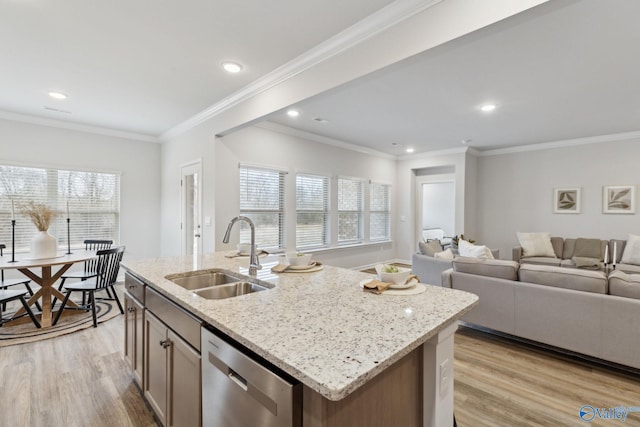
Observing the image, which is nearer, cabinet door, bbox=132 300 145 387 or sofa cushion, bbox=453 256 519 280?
cabinet door, bbox=132 300 145 387

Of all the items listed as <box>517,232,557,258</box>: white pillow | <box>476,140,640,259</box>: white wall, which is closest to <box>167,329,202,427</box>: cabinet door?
<box>517,232,557,258</box>: white pillow

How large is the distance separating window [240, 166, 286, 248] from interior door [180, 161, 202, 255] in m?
0.62

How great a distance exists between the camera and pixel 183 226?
4883mm

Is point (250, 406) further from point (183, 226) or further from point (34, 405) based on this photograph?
point (183, 226)

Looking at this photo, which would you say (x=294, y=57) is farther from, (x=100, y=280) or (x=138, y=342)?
(x=100, y=280)

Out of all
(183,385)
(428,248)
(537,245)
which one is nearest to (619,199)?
(537,245)

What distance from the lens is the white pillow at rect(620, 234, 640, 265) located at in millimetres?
4625

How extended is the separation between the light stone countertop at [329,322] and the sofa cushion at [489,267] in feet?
6.08

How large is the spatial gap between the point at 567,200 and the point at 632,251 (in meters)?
1.44

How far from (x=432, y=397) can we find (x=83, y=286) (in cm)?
392

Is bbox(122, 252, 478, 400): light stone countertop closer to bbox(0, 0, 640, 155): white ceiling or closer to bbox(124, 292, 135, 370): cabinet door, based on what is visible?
bbox(124, 292, 135, 370): cabinet door

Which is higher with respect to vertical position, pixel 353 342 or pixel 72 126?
pixel 72 126

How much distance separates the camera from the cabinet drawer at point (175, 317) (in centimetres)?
135

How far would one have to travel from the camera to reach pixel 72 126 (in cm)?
473
